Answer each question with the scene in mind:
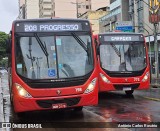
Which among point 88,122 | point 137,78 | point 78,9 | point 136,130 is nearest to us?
point 136,130

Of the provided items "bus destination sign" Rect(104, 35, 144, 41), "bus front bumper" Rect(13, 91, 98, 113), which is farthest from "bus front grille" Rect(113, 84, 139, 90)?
"bus front bumper" Rect(13, 91, 98, 113)

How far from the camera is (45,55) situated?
12.0 m

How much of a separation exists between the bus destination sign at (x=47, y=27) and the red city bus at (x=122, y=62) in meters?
5.94

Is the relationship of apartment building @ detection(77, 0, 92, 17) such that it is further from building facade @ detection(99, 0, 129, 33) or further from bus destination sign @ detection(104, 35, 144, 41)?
bus destination sign @ detection(104, 35, 144, 41)

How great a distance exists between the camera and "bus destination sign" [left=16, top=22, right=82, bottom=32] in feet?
40.0

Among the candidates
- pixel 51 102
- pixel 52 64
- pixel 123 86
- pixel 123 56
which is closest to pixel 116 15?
pixel 123 56

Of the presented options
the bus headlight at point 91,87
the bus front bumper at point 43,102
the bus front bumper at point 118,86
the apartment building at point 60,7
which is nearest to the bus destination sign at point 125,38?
the bus front bumper at point 118,86

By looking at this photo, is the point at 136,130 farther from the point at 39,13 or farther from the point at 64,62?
the point at 39,13

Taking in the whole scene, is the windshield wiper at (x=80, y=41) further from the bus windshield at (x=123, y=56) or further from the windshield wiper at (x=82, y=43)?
the bus windshield at (x=123, y=56)

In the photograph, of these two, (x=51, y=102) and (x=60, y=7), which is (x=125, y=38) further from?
(x=60, y=7)

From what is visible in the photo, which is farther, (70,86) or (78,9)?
(78,9)

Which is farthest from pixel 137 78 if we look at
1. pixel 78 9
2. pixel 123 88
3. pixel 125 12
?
pixel 78 9

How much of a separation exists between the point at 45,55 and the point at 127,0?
53346mm

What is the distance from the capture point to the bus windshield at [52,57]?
38.8 feet
